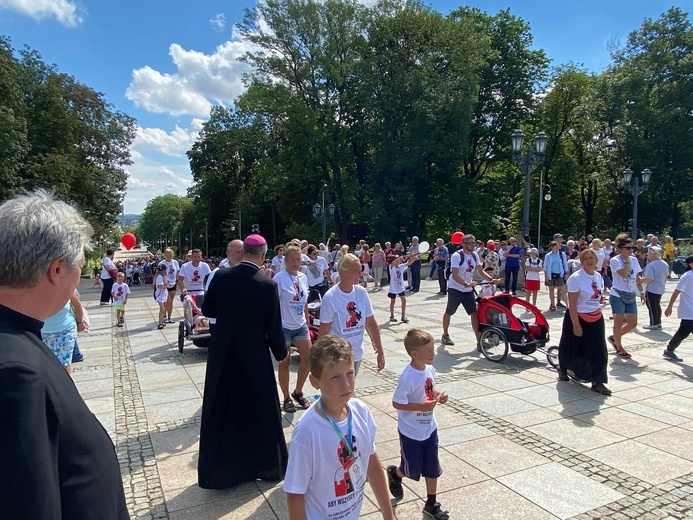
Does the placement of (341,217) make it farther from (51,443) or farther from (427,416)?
(51,443)

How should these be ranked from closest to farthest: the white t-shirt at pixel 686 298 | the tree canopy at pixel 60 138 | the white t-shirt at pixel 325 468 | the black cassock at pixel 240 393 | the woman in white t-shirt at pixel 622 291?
the white t-shirt at pixel 325 468 < the black cassock at pixel 240 393 < the white t-shirt at pixel 686 298 < the woman in white t-shirt at pixel 622 291 < the tree canopy at pixel 60 138

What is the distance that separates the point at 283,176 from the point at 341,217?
5.00 metres

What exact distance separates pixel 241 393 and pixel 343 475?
6.28 feet

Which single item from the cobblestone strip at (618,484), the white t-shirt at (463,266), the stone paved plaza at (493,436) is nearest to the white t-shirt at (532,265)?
the stone paved plaza at (493,436)

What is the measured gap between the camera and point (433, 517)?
3.37 meters

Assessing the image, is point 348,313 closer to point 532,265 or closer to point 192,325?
point 192,325

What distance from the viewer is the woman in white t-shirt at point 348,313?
15.0 feet

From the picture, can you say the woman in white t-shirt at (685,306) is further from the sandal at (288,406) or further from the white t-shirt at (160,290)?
the white t-shirt at (160,290)

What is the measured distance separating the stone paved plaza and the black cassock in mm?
132

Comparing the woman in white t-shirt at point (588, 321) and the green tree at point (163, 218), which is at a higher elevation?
the green tree at point (163, 218)

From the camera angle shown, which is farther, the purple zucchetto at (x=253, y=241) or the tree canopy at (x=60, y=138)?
the tree canopy at (x=60, y=138)

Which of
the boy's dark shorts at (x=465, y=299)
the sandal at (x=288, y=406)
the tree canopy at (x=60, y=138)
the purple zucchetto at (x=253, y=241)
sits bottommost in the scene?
the sandal at (x=288, y=406)

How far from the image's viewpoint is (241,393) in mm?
3850

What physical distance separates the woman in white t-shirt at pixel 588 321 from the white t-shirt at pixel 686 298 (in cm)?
230
